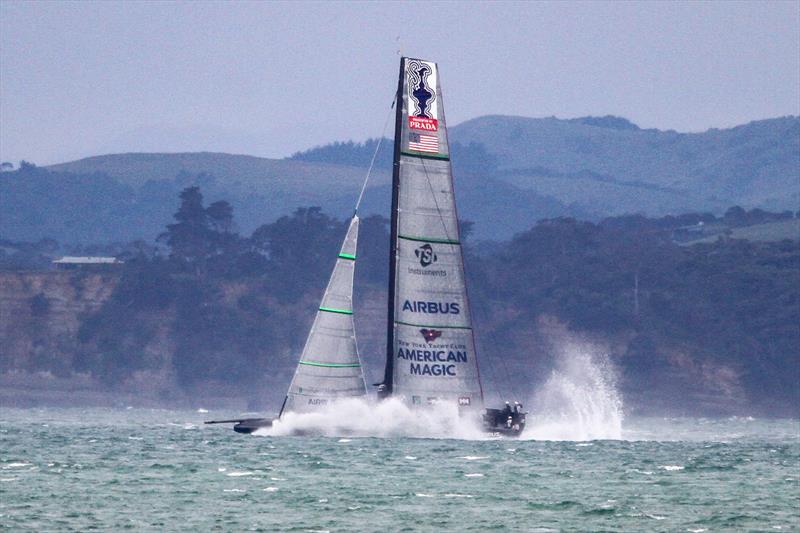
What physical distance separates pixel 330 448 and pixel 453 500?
1609 cm

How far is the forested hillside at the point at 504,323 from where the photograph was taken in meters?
178

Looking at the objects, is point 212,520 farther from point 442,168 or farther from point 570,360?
point 570,360

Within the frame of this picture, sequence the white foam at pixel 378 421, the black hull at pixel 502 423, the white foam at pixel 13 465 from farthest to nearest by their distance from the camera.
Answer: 1. the black hull at pixel 502 423
2. the white foam at pixel 378 421
3. the white foam at pixel 13 465

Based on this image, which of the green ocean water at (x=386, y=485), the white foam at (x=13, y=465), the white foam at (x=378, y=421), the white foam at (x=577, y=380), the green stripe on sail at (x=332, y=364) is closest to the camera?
the green ocean water at (x=386, y=485)

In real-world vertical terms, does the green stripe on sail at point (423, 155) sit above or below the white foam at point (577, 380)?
above

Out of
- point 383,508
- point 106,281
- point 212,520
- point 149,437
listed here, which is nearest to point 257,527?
point 212,520

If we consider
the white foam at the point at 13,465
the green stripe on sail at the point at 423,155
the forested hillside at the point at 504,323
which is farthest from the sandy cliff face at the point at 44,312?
the white foam at the point at 13,465

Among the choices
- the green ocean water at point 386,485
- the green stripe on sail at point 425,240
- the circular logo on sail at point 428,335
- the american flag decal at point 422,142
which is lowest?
the green ocean water at point 386,485

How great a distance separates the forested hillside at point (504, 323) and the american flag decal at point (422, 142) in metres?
117

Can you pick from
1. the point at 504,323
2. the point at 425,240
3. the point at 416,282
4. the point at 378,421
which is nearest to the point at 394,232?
the point at 425,240

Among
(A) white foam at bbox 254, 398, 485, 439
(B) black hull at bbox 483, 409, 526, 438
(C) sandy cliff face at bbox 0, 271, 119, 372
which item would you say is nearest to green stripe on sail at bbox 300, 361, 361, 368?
(A) white foam at bbox 254, 398, 485, 439

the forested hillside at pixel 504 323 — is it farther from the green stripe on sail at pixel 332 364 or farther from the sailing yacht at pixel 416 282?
the green stripe on sail at pixel 332 364

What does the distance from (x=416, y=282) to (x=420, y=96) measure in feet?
19.3

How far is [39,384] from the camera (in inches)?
7106
